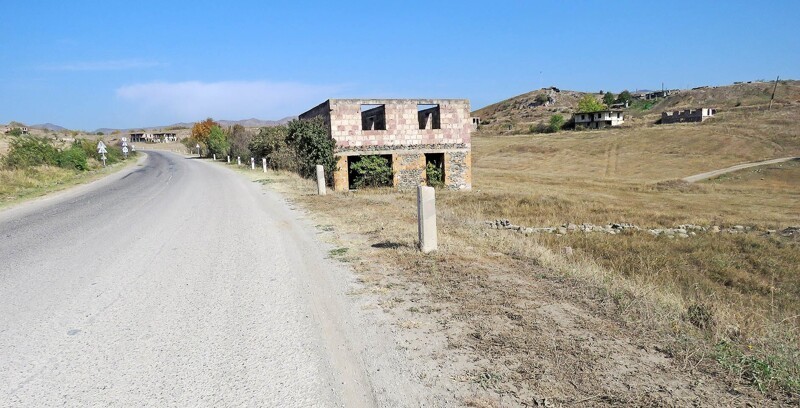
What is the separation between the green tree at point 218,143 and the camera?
57922mm

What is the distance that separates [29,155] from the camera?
2983 cm

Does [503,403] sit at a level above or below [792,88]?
below

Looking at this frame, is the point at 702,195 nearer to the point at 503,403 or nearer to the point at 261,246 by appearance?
the point at 261,246

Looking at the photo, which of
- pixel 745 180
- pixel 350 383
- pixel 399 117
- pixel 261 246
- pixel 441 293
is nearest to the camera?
pixel 350 383

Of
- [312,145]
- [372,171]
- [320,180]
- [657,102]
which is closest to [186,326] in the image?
[320,180]

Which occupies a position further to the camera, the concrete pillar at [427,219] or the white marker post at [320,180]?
the white marker post at [320,180]

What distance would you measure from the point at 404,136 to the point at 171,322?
788 inches

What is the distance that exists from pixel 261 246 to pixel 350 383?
532 centimetres

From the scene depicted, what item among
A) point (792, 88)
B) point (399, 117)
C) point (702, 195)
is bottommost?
point (702, 195)

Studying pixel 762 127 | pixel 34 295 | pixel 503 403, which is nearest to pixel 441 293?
pixel 503 403

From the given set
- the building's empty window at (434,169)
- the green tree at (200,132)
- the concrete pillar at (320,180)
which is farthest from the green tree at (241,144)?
the green tree at (200,132)

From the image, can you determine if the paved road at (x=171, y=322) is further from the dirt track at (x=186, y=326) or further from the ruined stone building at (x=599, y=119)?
the ruined stone building at (x=599, y=119)

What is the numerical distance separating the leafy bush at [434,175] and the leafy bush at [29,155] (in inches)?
917

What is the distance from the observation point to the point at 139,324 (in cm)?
482
